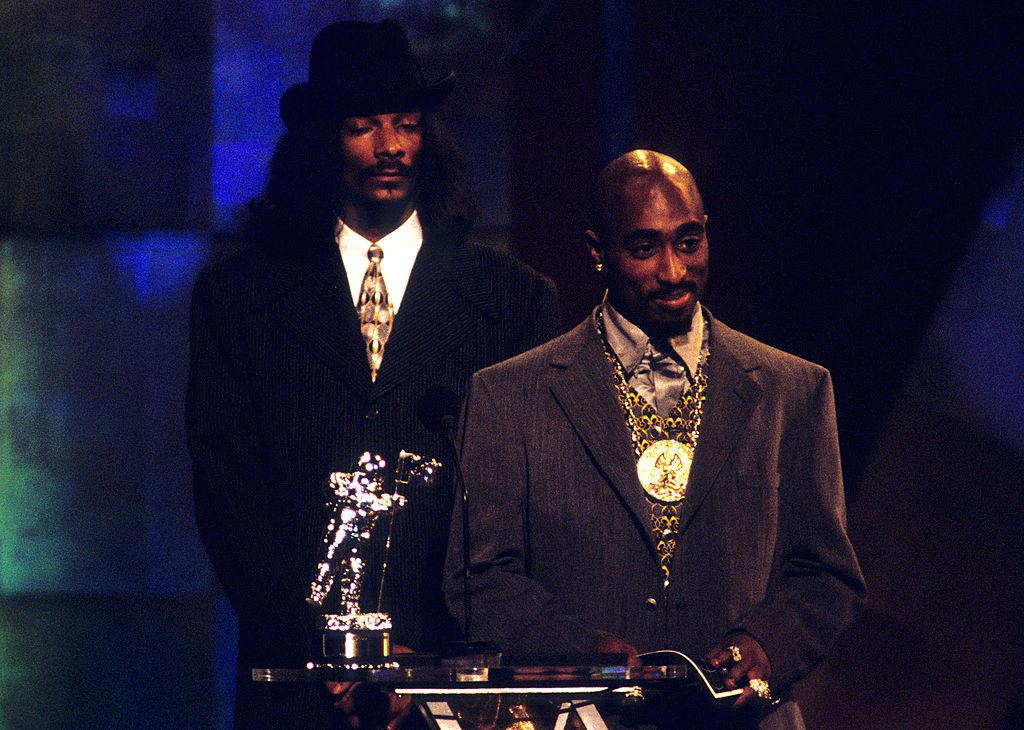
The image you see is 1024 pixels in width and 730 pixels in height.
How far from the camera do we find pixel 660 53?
14.8ft

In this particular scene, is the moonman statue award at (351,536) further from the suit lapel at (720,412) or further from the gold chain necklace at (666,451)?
the suit lapel at (720,412)

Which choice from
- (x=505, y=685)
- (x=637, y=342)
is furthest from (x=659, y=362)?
(x=505, y=685)


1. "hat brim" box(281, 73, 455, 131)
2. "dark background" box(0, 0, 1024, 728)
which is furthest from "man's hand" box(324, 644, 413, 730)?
"dark background" box(0, 0, 1024, 728)

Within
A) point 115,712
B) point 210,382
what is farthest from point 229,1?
point 115,712

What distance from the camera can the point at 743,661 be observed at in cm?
289

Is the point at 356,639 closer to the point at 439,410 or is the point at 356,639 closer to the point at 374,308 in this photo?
the point at 439,410

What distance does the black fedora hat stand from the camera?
3777 mm

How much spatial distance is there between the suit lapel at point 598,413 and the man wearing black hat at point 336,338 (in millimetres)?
422

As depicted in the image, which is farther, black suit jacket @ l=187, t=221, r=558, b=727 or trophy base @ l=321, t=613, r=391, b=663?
black suit jacket @ l=187, t=221, r=558, b=727

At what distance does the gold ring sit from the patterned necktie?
1264 millimetres

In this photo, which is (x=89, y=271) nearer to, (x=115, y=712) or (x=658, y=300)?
(x=115, y=712)

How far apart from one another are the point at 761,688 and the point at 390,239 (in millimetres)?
1460

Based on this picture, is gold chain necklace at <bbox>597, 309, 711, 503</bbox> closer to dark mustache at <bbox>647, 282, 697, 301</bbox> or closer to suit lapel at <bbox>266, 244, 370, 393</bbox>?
dark mustache at <bbox>647, 282, 697, 301</bbox>

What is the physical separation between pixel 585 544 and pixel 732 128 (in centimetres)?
169
